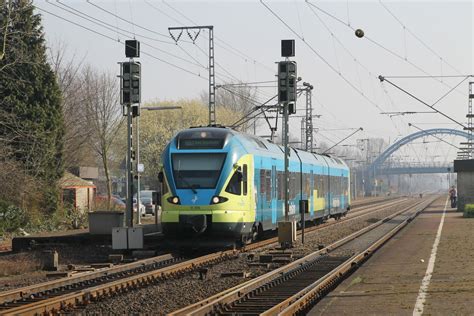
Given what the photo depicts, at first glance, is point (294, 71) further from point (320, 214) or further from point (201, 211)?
point (320, 214)

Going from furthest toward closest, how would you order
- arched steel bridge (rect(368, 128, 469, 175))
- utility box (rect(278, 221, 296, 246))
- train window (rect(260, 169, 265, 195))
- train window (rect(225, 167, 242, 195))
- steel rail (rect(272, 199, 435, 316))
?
arched steel bridge (rect(368, 128, 469, 175)) → train window (rect(260, 169, 265, 195)) → utility box (rect(278, 221, 296, 246)) → train window (rect(225, 167, 242, 195)) → steel rail (rect(272, 199, 435, 316))

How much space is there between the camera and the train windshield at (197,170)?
23.3 meters

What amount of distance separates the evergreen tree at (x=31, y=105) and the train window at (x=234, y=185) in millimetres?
15729

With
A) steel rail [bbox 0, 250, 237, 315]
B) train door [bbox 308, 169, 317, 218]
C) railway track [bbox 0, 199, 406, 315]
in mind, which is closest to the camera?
steel rail [bbox 0, 250, 237, 315]

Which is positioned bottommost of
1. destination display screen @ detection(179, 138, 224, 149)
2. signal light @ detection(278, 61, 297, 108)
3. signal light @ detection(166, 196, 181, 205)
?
signal light @ detection(166, 196, 181, 205)

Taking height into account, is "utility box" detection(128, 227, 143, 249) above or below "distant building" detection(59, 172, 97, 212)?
below

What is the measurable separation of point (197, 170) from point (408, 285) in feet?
30.7

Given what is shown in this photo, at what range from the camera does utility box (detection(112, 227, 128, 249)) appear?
77.7ft

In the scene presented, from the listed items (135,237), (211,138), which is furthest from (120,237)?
(211,138)

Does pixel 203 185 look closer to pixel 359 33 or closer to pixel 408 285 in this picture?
pixel 408 285

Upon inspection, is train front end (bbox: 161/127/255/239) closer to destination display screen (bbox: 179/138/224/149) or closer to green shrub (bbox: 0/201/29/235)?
destination display screen (bbox: 179/138/224/149)

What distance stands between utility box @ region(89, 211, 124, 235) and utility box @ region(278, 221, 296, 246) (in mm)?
5760

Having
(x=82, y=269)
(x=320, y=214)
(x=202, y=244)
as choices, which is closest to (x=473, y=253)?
(x=202, y=244)

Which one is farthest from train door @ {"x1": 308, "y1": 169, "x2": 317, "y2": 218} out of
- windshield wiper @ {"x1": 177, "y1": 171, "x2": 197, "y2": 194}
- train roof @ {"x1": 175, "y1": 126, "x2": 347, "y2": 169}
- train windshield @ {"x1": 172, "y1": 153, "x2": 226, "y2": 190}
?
windshield wiper @ {"x1": 177, "y1": 171, "x2": 197, "y2": 194}
